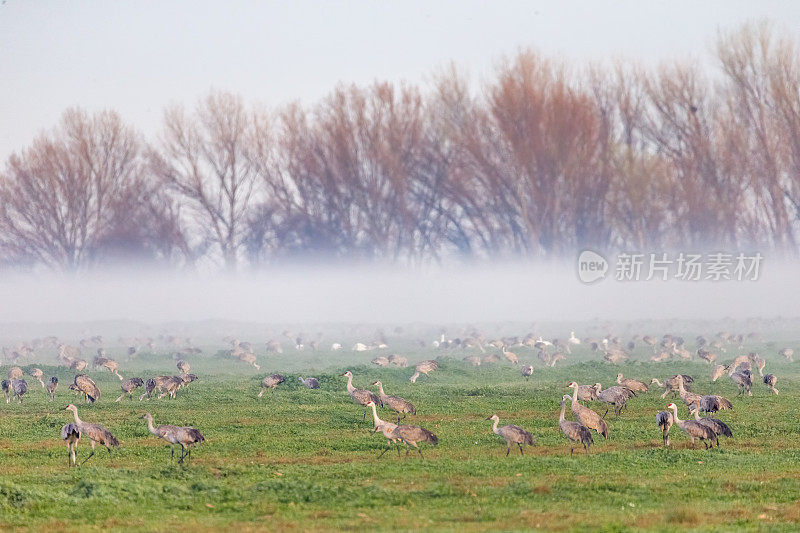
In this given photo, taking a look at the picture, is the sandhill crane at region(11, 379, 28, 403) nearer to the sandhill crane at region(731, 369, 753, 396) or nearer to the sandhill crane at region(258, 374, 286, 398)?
the sandhill crane at region(258, 374, 286, 398)

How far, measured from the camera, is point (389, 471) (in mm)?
18266

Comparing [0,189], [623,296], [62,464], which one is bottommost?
[62,464]

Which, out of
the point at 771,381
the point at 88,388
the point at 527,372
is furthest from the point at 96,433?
the point at 527,372

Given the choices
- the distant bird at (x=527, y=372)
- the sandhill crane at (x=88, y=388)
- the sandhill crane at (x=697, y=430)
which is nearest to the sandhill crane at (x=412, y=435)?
the sandhill crane at (x=697, y=430)

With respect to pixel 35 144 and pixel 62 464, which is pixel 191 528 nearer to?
pixel 62 464

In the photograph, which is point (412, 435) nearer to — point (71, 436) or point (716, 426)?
point (716, 426)

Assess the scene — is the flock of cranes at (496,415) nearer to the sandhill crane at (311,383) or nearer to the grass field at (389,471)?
the sandhill crane at (311,383)

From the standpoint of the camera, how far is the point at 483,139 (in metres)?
70.9

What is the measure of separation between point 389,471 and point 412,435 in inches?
72.1

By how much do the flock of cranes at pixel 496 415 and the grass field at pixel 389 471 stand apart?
1.26 ft

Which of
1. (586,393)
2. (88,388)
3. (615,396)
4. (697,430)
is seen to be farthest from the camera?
(88,388)

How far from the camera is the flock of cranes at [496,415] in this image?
65.2 feet

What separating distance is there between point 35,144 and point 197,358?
1466 inches

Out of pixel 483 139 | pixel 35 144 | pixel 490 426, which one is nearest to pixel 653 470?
pixel 490 426
